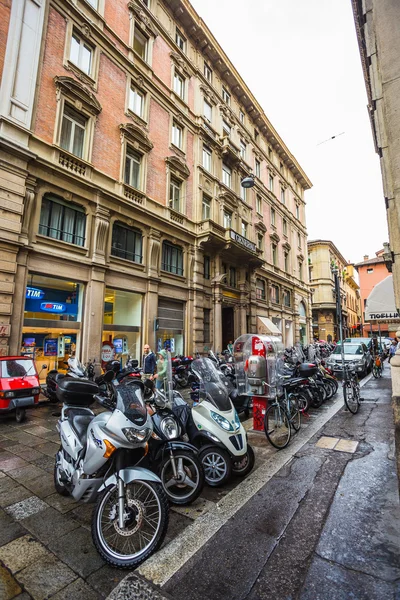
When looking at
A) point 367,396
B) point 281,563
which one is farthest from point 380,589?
point 367,396

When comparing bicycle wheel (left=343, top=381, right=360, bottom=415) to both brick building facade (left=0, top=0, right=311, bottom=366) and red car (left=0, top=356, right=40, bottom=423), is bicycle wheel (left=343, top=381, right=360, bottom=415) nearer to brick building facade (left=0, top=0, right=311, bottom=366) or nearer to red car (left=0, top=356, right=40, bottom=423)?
red car (left=0, top=356, right=40, bottom=423)

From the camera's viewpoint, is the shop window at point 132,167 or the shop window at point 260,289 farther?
the shop window at point 260,289

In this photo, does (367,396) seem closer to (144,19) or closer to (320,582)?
(320,582)

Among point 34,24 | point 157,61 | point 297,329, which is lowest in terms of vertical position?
point 297,329

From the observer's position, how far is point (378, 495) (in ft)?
11.4

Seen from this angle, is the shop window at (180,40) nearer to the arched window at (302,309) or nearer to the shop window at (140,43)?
the shop window at (140,43)

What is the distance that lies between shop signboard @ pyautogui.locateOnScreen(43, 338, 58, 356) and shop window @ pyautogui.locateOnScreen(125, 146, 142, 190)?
25.9 feet

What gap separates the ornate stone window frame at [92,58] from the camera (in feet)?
38.7

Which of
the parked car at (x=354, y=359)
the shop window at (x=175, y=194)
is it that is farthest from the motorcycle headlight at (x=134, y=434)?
the shop window at (x=175, y=194)

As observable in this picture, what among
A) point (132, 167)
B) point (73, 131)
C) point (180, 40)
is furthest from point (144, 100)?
point (180, 40)

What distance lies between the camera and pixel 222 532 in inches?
112

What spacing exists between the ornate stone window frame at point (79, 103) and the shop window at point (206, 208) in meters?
7.87

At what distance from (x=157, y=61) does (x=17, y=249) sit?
1397 cm

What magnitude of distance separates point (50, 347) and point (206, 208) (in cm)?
1275
